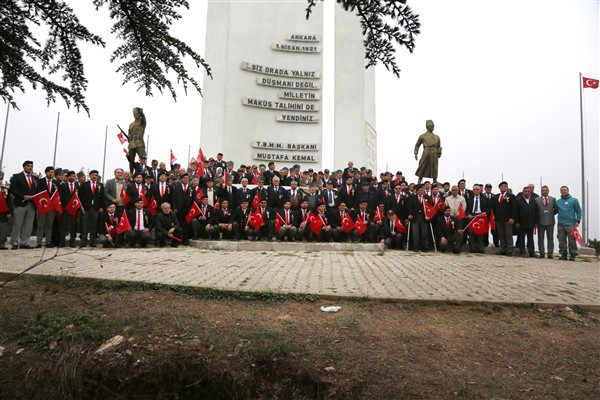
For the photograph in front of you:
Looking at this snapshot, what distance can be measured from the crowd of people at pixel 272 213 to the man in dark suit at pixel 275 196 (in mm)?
32

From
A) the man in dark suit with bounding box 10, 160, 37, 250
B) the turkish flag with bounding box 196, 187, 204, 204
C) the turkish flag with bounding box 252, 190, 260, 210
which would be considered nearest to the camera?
the man in dark suit with bounding box 10, 160, 37, 250

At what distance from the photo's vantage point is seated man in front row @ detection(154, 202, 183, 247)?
11.1 meters

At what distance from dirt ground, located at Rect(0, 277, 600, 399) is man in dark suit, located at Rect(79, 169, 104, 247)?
5.82 m

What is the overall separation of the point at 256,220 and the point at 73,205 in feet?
15.9

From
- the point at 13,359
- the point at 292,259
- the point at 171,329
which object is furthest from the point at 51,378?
the point at 292,259

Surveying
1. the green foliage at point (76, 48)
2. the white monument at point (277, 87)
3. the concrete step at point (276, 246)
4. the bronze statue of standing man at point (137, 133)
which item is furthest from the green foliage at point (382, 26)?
the white monument at point (277, 87)

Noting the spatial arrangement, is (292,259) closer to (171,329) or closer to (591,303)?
(171,329)

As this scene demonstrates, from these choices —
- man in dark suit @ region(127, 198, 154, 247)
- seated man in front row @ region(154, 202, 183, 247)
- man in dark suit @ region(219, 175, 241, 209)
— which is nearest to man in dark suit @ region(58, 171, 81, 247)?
man in dark suit @ region(127, 198, 154, 247)

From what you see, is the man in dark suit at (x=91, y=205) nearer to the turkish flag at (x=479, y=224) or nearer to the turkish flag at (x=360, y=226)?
the turkish flag at (x=360, y=226)

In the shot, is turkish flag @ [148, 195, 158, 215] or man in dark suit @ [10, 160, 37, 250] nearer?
man in dark suit @ [10, 160, 37, 250]

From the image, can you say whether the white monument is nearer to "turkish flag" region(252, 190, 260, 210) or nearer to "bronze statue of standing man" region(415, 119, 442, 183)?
"bronze statue of standing man" region(415, 119, 442, 183)

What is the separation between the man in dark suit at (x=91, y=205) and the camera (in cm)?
1091

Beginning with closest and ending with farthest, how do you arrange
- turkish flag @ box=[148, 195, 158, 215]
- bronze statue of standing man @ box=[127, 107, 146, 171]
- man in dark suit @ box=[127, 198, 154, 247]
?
man in dark suit @ box=[127, 198, 154, 247] < turkish flag @ box=[148, 195, 158, 215] < bronze statue of standing man @ box=[127, 107, 146, 171]

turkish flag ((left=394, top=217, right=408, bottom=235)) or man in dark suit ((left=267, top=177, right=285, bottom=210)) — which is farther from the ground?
man in dark suit ((left=267, top=177, right=285, bottom=210))
